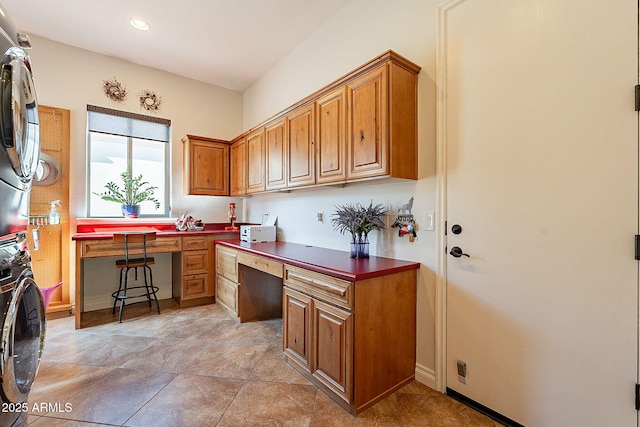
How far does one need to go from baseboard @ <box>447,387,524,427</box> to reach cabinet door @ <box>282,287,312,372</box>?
37.5 inches

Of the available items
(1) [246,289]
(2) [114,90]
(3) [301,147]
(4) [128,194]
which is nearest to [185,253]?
(1) [246,289]

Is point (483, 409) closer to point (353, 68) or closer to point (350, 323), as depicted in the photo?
point (350, 323)

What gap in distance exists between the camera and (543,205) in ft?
4.87

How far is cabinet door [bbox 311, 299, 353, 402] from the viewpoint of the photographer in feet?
5.51

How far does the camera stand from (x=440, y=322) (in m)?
1.90

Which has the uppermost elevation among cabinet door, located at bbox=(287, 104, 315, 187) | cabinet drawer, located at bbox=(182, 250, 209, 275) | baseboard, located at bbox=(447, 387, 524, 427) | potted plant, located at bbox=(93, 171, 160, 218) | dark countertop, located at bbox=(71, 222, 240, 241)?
cabinet door, located at bbox=(287, 104, 315, 187)

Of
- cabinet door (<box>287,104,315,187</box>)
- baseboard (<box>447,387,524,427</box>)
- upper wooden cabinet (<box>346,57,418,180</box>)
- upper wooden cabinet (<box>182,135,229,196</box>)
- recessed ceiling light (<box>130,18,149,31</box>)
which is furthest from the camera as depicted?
upper wooden cabinet (<box>182,135,229,196</box>)

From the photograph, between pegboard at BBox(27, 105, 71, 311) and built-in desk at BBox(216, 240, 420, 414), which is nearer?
built-in desk at BBox(216, 240, 420, 414)

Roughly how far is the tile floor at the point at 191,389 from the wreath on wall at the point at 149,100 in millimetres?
2801

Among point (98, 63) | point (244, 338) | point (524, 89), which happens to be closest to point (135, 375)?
point (244, 338)

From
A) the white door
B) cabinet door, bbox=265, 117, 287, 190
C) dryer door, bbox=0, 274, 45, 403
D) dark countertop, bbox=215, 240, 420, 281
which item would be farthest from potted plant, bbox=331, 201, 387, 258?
dryer door, bbox=0, 274, 45, 403

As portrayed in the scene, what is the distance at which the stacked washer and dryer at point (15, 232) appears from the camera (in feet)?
2.97

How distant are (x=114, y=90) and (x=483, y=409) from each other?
4855 mm

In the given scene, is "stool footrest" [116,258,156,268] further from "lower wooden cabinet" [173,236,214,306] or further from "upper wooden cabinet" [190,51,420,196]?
"upper wooden cabinet" [190,51,420,196]
